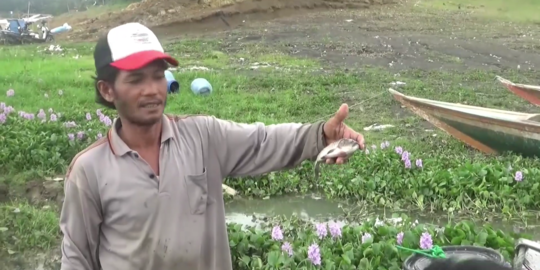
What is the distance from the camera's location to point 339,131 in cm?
255

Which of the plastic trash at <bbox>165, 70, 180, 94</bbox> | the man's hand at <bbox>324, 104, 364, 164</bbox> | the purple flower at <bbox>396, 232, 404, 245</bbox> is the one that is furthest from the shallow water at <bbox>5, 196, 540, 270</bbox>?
the plastic trash at <bbox>165, 70, 180, 94</bbox>

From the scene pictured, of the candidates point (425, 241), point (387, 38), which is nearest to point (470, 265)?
point (425, 241)

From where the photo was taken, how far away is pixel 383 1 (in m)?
27.5

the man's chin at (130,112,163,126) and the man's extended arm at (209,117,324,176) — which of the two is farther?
the man's extended arm at (209,117,324,176)

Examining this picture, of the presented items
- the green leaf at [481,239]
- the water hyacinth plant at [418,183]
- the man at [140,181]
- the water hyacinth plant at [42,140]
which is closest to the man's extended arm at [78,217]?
the man at [140,181]

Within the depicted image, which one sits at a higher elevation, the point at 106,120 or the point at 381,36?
the point at 106,120

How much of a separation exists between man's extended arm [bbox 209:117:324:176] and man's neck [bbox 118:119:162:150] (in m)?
0.23

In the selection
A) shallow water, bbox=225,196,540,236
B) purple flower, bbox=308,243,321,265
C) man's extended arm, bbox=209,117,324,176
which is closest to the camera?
man's extended arm, bbox=209,117,324,176

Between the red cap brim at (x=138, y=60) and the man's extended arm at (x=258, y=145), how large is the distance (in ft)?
1.28

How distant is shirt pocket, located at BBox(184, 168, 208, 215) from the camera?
8.29ft

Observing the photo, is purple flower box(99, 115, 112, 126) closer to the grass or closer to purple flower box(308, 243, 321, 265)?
the grass

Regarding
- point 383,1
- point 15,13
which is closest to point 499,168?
point 383,1

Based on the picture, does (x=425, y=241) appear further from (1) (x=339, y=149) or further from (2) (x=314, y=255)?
(1) (x=339, y=149)

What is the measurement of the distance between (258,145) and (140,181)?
0.49 meters
